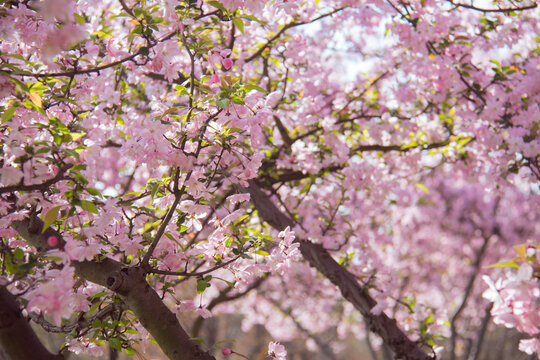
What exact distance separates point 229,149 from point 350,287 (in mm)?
1950

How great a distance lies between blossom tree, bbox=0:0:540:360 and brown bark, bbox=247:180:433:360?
0.04 ft

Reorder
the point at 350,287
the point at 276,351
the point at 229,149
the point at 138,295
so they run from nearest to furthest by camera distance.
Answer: the point at 229,149
the point at 138,295
the point at 276,351
the point at 350,287

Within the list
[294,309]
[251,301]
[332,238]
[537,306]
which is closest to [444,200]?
[294,309]

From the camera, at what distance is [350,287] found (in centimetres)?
353

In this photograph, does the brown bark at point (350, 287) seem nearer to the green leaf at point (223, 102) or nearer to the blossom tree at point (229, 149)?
the blossom tree at point (229, 149)

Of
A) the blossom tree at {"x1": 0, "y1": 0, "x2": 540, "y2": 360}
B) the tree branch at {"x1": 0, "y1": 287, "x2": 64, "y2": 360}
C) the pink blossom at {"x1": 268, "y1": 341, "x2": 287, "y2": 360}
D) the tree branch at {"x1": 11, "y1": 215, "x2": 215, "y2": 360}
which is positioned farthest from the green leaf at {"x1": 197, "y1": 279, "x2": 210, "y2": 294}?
the tree branch at {"x1": 0, "y1": 287, "x2": 64, "y2": 360}

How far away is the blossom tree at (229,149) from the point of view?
1906mm

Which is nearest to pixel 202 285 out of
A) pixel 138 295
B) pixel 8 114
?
pixel 138 295

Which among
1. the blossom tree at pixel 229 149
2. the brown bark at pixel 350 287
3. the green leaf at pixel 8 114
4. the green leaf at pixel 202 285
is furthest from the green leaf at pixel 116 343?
the brown bark at pixel 350 287

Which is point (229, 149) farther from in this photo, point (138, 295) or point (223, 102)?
point (138, 295)

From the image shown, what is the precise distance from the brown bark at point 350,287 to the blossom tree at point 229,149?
0.01 metres

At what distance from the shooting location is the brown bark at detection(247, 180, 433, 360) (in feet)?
11.0

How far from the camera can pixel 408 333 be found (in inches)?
149

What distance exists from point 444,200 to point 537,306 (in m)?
9.33
